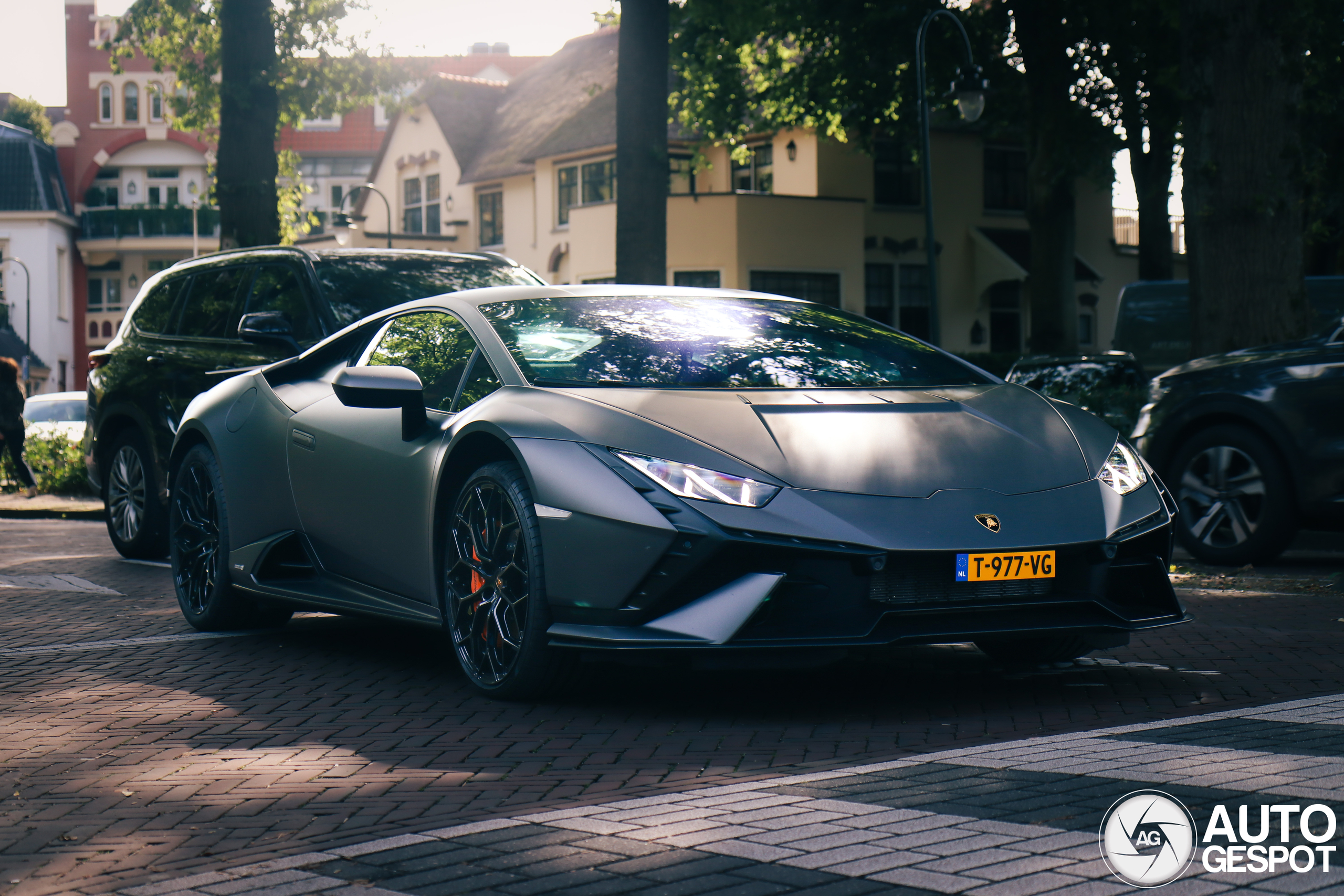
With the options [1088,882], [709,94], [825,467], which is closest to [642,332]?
[825,467]

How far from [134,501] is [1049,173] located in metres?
18.2

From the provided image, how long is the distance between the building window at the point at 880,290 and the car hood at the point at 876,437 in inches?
1317

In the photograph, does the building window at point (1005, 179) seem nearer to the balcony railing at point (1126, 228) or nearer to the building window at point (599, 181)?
the balcony railing at point (1126, 228)

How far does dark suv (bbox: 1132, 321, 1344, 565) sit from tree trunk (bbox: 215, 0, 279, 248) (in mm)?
11017

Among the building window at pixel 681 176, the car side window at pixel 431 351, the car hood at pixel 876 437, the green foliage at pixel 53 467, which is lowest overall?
the green foliage at pixel 53 467

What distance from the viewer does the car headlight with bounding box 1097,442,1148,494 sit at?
210 inches

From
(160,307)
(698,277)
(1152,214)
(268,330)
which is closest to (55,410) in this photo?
(698,277)

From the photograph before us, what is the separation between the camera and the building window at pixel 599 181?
4127 centimetres

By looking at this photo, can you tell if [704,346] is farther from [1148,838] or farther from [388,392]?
[1148,838]

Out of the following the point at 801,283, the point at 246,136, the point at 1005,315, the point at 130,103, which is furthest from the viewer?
the point at 130,103

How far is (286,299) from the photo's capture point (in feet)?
32.0

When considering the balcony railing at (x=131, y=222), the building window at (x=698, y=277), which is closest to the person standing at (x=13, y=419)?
the building window at (x=698, y=277)

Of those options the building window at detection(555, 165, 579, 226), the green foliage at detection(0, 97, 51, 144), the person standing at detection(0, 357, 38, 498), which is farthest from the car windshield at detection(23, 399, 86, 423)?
the green foliage at detection(0, 97, 51, 144)

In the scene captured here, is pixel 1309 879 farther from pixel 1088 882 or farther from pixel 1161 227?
pixel 1161 227
